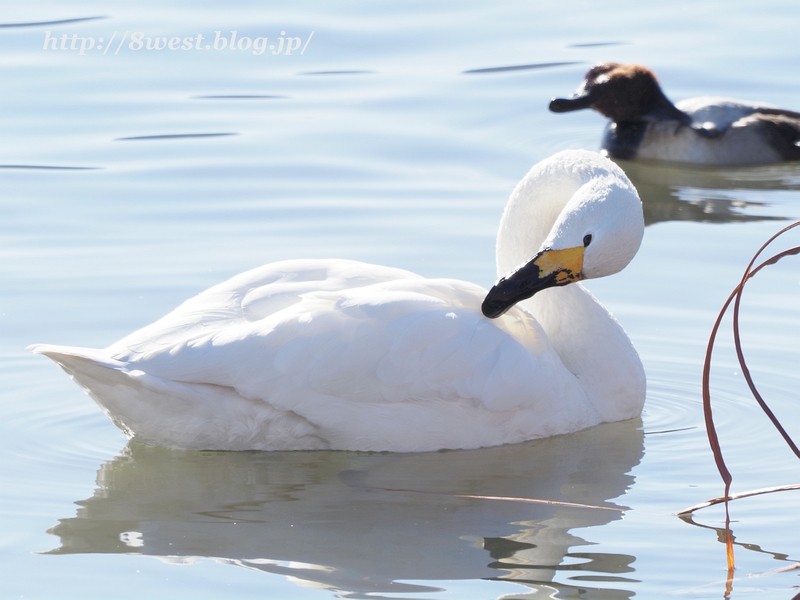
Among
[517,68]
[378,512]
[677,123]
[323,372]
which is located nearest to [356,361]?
[323,372]

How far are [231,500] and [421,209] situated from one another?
407 cm

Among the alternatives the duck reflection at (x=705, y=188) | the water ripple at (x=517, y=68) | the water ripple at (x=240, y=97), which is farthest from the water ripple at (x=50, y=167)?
the water ripple at (x=517, y=68)

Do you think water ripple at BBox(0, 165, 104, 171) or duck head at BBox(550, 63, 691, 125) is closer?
water ripple at BBox(0, 165, 104, 171)

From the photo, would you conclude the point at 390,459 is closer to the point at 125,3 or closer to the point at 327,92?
the point at 327,92

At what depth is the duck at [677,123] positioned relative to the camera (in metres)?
11.2

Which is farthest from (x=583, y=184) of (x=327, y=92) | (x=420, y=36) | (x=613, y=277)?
(x=420, y=36)

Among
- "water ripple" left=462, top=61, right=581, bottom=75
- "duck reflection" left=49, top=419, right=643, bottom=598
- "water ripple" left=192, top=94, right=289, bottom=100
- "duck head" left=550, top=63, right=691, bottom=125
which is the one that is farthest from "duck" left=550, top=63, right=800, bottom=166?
"duck reflection" left=49, top=419, right=643, bottom=598

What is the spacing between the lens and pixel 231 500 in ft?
17.8

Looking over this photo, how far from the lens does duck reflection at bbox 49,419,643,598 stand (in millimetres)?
4758

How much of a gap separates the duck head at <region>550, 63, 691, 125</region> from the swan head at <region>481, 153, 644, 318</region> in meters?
6.06

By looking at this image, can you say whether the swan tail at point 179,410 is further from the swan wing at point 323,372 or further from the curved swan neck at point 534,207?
the curved swan neck at point 534,207

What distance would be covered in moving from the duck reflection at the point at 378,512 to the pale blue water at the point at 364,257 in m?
0.01

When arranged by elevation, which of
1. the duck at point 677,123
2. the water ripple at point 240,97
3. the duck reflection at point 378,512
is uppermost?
the water ripple at point 240,97

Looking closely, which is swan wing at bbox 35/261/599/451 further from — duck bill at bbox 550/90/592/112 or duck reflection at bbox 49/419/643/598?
duck bill at bbox 550/90/592/112
